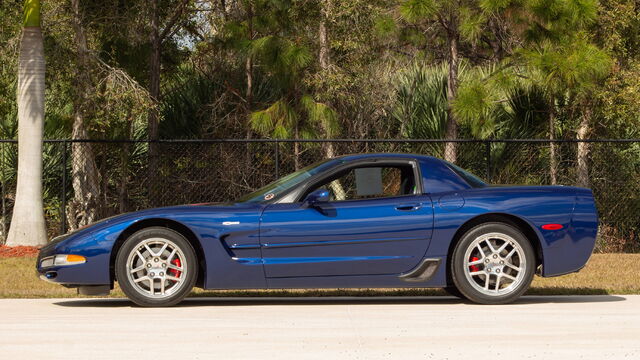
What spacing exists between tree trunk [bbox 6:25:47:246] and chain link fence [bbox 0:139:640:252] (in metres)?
0.50

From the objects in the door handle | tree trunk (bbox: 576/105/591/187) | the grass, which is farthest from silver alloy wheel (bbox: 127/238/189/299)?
tree trunk (bbox: 576/105/591/187)

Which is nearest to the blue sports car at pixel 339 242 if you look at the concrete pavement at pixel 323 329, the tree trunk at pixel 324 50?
the concrete pavement at pixel 323 329

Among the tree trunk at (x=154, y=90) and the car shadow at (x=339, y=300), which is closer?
the car shadow at (x=339, y=300)

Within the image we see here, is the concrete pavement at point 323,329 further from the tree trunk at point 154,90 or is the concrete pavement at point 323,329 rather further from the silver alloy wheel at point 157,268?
the tree trunk at point 154,90

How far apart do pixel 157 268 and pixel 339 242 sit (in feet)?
4.97

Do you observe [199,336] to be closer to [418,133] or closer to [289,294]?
[289,294]

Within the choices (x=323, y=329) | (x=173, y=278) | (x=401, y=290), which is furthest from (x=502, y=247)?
(x=173, y=278)

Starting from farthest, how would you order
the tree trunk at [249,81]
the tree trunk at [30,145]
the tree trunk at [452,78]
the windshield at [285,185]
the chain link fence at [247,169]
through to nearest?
the tree trunk at [452,78], the chain link fence at [247,169], the tree trunk at [249,81], the tree trunk at [30,145], the windshield at [285,185]

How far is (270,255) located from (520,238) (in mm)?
2118

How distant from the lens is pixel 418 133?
2042 centimetres

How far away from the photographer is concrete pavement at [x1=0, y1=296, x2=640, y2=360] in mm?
6711

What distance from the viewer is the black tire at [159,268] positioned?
8.95 m

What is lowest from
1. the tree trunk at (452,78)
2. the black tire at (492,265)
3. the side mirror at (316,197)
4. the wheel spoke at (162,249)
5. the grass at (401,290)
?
the grass at (401,290)

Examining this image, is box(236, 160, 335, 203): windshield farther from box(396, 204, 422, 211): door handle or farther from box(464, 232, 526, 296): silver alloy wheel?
box(464, 232, 526, 296): silver alloy wheel
